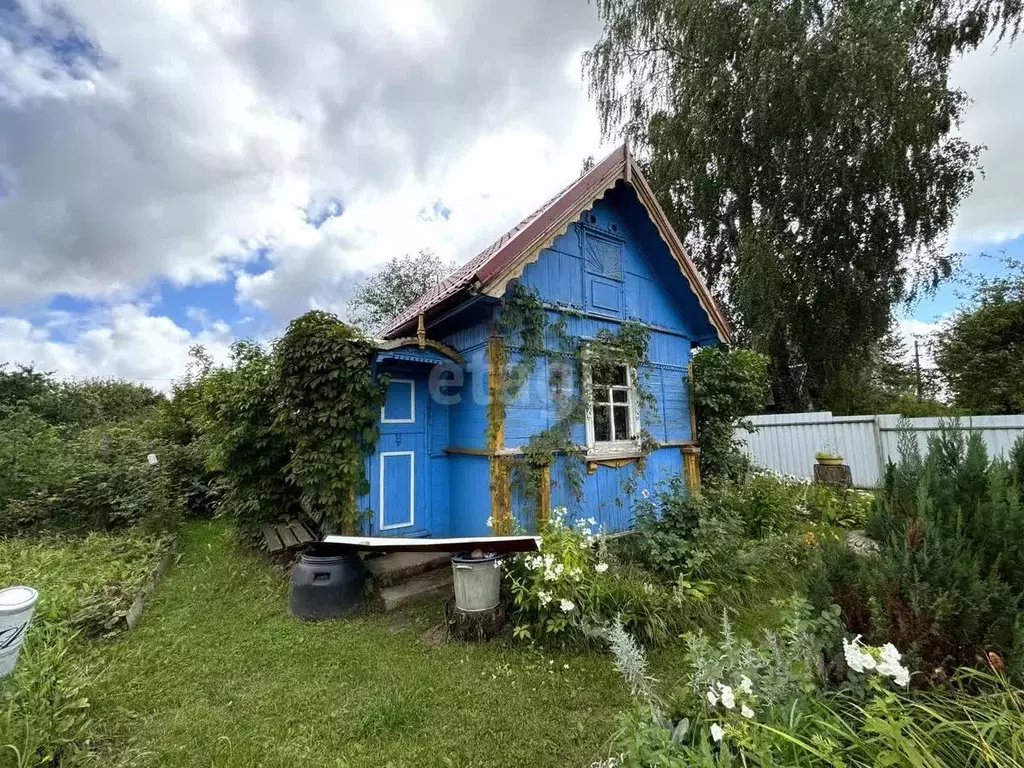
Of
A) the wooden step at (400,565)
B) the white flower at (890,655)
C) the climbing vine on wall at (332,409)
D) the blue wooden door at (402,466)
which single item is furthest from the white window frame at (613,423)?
the white flower at (890,655)

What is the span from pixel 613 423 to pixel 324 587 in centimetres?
414

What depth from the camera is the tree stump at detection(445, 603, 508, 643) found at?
376cm

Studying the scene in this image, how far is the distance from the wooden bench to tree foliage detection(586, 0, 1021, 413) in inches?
488

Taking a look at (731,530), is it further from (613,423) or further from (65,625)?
(65,625)

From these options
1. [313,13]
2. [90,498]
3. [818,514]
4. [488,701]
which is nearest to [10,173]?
[313,13]

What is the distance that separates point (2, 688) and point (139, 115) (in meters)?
6.47

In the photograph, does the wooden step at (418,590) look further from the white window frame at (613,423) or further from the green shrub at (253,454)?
the green shrub at (253,454)

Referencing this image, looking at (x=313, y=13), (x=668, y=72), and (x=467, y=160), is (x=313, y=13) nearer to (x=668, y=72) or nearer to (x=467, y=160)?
(x=467, y=160)

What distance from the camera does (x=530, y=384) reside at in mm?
5445

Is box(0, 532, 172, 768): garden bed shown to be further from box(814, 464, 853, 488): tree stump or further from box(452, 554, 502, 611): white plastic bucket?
box(814, 464, 853, 488): tree stump

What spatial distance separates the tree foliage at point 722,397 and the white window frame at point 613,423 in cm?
157

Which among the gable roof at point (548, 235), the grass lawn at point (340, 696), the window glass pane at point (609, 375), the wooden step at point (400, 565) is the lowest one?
the grass lawn at point (340, 696)

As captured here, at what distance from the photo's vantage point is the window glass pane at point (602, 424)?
618cm

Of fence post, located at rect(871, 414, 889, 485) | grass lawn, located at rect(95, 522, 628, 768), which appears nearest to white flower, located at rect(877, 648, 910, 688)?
grass lawn, located at rect(95, 522, 628, 768)
